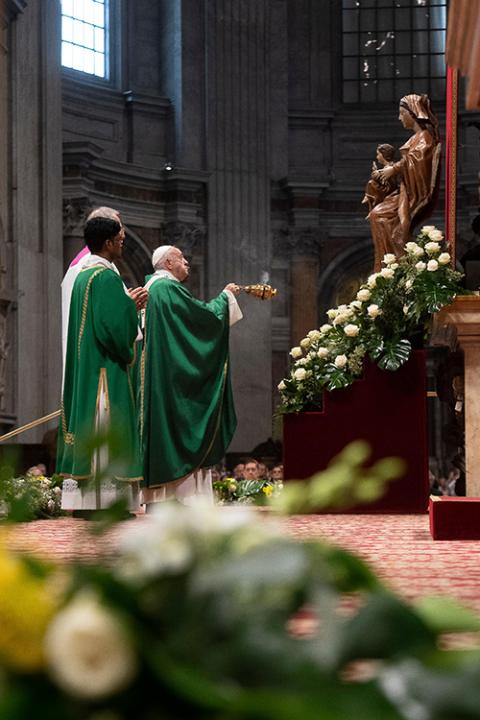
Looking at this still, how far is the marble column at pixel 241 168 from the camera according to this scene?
19.5 meters

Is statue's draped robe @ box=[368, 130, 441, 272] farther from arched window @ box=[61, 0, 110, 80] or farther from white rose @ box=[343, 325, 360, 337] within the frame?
arched window @ box=[61, 0, 110, 80]

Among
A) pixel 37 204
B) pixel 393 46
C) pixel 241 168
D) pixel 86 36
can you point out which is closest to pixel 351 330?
pixel 37 204

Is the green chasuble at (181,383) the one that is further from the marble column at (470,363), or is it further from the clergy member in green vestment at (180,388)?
the marble column at (470,363)

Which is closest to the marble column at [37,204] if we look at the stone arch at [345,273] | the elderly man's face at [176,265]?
the stone arch at [345,273]

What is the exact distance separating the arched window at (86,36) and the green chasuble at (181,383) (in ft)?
38.8

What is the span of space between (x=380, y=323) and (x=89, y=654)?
764 centimetres

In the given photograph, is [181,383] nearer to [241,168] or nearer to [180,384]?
[180,384]

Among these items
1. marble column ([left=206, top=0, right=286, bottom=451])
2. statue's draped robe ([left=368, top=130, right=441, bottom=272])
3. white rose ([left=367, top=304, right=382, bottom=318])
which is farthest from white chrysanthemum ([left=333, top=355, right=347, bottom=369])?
marble column ([left=206, top=0, right=286, bottom=451])

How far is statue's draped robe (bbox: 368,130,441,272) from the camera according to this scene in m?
9.27

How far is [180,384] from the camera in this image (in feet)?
26.5

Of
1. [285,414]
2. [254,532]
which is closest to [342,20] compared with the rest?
[285,414]

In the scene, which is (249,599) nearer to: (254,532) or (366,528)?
(254,532)

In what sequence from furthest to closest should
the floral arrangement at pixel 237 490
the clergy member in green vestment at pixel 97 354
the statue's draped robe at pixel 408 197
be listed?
the floral arrangement at pixel 237 490 → the statue's draped robe at pixel 408 197 → the clergy member in green vestment at pixel 97 354

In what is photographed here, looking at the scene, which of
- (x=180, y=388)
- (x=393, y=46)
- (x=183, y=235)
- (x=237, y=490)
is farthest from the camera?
(x=393, y=46)
